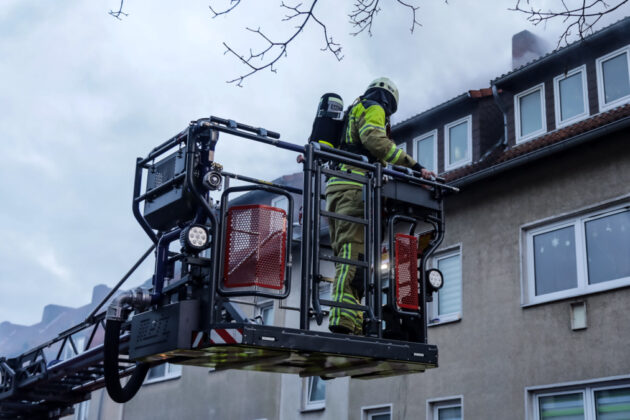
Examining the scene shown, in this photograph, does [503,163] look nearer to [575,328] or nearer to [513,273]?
[513,273]

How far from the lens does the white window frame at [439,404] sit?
518 inches

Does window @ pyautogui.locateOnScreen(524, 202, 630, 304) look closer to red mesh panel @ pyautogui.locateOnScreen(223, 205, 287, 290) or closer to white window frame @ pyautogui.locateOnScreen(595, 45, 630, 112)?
white window frame @ pyautogui.locateOnScreen(595, 45, 630, 112)

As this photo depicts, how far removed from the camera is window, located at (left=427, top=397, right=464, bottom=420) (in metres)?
13.2

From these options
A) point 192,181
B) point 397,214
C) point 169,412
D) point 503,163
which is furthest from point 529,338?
point 169,412

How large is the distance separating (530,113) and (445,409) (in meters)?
5.11

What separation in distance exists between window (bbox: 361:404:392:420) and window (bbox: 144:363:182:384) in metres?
6.89

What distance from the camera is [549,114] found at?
1405 centimetres

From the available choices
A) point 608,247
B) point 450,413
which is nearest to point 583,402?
point 608,247

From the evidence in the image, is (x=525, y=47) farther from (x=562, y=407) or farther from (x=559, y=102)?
(x=562, y=407)

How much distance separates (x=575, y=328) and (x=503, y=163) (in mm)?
2813

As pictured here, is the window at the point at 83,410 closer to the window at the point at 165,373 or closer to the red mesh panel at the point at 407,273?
the window at the point at 165,373

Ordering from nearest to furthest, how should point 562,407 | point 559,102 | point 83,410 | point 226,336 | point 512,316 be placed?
point 226,336
point 562,407
point 512,316
point 559,102
point 83,410

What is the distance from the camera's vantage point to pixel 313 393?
16.5 m

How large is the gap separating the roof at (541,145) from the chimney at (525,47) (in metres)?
4.35
